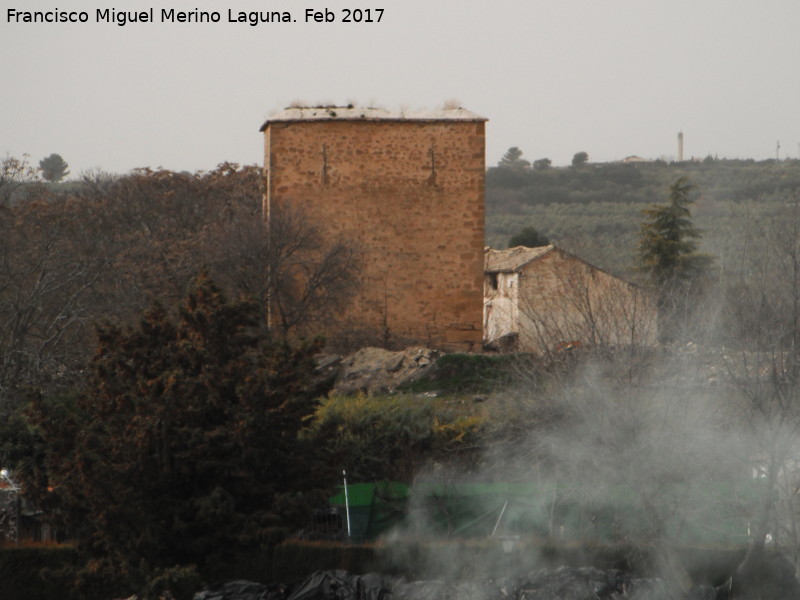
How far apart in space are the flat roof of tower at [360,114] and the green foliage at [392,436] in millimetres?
11602

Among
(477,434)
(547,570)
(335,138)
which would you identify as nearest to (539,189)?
(335,138)

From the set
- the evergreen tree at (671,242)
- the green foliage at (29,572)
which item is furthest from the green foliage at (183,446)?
the evergreen tree at (671,242)

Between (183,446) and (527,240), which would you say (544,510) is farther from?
(527,240)

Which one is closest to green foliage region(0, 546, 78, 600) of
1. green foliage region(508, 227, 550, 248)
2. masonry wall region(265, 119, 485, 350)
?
masonry wall region(265, 119, 485, 350)

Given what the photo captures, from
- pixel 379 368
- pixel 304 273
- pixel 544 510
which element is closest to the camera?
pixel 544 510

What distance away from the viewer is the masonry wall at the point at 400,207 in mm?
32281

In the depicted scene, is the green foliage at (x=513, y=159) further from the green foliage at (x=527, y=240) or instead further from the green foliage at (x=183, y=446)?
the green foliage at (x=183, y=446)

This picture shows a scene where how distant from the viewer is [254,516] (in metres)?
14.8

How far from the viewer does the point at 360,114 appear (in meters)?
32.3

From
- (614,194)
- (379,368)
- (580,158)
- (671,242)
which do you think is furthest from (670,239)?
(580,158)

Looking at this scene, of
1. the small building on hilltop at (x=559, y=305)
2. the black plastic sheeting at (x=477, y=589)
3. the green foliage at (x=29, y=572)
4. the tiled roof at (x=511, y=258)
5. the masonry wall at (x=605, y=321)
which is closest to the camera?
the black plastic sheeting at (x=477, y=589)

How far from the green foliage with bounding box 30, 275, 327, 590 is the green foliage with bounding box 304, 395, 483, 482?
585 centimetres

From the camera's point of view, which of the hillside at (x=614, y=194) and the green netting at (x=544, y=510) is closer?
the green netting at (x=544, y=510)

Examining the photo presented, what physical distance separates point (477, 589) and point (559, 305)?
972cm
